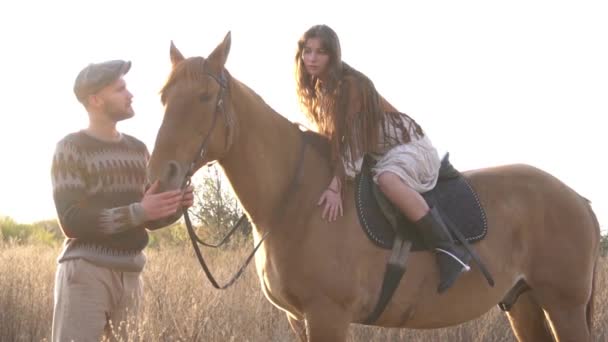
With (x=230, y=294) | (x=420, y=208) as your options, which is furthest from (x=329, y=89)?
(x=230, y=294)

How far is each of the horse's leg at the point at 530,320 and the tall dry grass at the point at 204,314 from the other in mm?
1180

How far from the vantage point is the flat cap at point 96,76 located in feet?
13.5

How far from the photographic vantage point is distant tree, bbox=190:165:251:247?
1209 centimetres

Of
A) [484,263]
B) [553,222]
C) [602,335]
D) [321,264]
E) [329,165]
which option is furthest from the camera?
[602,335]

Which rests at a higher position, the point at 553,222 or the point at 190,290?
the point at 553,222

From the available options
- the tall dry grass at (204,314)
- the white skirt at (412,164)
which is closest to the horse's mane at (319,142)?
the white skirt at (412,164)

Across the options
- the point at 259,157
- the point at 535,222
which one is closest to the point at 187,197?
the point at 259,157

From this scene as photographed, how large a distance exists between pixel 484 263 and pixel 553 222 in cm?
69

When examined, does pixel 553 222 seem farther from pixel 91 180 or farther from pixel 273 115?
pixel 91 180

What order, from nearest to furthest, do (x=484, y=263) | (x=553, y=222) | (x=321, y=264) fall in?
(x=321, y=264), (x=484, y=263), (x=553, y=222)

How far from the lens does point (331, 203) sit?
12.9 ft

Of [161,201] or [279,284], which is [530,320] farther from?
[161,201]

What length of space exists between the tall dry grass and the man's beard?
5.50 feet

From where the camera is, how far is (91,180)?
4.02 meters
